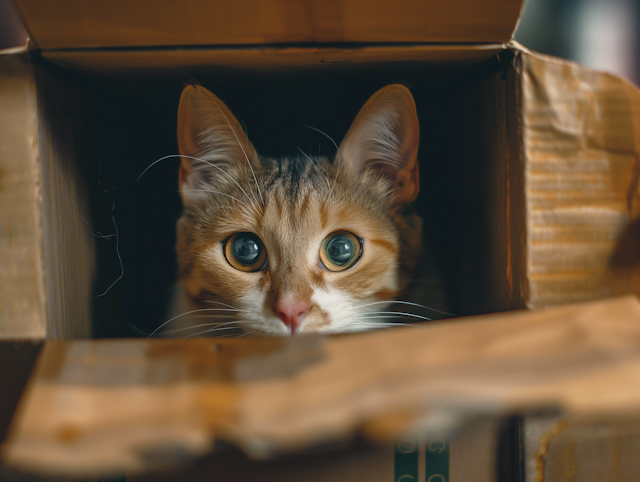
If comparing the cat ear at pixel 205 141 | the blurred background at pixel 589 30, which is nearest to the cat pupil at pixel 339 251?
the cat ear at pixel 205 141

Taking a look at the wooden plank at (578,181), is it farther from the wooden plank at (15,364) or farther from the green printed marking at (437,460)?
the wooden plank at (15,364)

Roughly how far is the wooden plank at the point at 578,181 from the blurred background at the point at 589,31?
4.68 ft

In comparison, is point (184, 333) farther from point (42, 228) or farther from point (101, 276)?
point (42, 228)

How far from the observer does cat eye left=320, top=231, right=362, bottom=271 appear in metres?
0.94

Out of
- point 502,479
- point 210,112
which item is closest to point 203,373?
point 502,479

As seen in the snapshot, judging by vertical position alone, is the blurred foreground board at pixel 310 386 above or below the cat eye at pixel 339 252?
below

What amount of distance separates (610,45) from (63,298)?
226 cm

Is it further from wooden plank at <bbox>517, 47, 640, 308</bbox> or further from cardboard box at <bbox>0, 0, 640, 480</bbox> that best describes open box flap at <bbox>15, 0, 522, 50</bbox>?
wooden plank at <bbox>517, 47, 640, 308</bbox>

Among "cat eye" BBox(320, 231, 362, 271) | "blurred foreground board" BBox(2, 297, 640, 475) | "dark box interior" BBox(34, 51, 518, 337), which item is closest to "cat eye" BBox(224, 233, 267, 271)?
"cat eye" BBox(320, 231, 362, 271)

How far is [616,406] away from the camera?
361 millimetres

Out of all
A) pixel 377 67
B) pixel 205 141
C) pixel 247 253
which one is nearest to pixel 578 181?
pixel 377 67

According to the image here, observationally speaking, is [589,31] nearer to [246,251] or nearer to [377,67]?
[377,67]

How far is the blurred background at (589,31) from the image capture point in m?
1.76

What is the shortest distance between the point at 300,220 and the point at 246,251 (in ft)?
0.48
